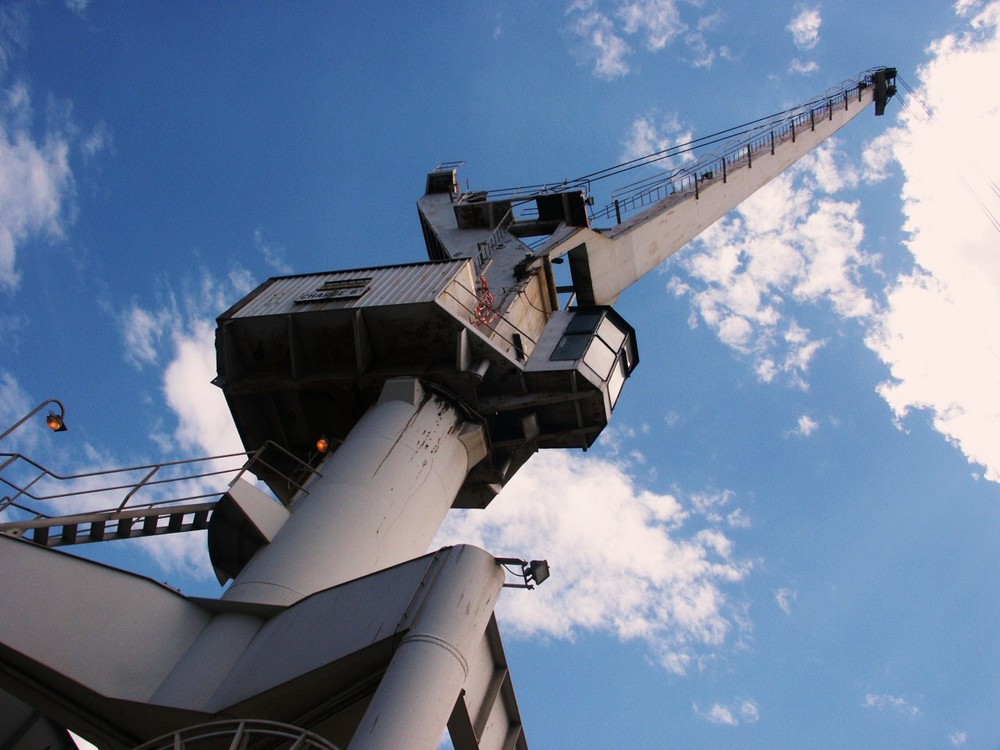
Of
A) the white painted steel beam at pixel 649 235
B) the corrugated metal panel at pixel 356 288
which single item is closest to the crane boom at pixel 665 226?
the white painted steel beam at pixel 649 235

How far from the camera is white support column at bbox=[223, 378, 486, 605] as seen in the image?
1087 cm

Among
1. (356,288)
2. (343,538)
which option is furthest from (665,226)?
(343,538)

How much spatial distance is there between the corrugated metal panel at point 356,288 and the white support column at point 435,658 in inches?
297

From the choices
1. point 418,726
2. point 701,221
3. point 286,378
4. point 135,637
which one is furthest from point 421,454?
point 701,221

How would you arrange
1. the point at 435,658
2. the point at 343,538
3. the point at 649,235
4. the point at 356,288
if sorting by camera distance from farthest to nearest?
the point at 649,235
the point at 356,288
the point at 343,538
the point at 435,658

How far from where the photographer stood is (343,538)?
11414mm

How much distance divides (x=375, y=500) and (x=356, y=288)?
5708mm

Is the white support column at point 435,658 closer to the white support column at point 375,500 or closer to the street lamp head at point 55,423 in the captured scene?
the white support column at point 375,500

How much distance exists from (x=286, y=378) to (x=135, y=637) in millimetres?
7324

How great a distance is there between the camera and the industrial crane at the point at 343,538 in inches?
339

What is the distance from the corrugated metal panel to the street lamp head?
4.49 m

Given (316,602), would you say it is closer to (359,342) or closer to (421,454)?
(421,454)

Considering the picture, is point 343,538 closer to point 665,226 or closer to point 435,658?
point 435,658

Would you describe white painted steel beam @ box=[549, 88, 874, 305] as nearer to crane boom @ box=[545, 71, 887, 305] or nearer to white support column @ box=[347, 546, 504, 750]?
crane boom @ box=[545, 71, 887, 305]
